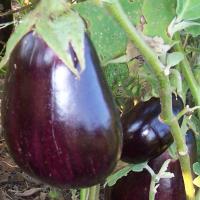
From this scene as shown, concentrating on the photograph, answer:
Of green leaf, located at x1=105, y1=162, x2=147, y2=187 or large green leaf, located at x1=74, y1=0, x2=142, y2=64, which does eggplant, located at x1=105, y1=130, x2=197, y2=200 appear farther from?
large green leaf, located at x1=74, y1=0, x2=142, y2=64

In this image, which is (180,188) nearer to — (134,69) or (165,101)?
(134,69)

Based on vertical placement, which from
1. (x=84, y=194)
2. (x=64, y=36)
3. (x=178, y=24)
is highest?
(x=64, y=36)

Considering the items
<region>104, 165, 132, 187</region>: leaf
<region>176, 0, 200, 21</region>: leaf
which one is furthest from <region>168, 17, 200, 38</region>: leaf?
<region>104, 165, 132, 187</region>: leaf

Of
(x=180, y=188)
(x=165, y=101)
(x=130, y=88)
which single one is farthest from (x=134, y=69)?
(x=165, y=101)

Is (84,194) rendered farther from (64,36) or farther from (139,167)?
(64,36)

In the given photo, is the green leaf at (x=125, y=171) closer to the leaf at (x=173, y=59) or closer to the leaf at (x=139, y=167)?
the leaf at (x=139, y=167)

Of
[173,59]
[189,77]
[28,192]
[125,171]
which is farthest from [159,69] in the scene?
[28,192]
